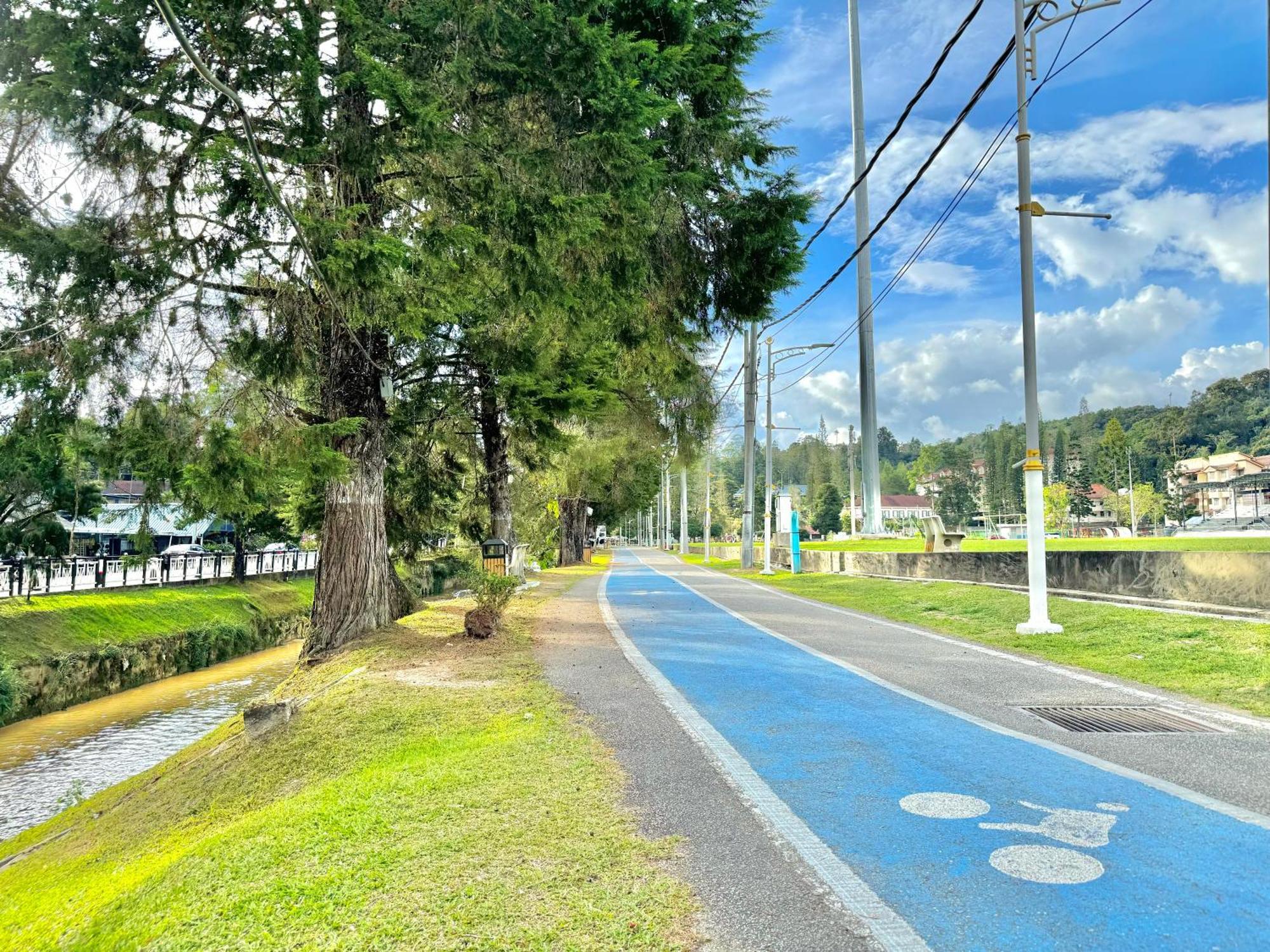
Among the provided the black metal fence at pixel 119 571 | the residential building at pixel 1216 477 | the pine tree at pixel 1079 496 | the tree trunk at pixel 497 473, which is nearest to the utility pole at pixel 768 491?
the tree trunk at pixel 497 473

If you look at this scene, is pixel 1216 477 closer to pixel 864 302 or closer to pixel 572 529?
pixel 572 529

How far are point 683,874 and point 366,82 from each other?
7121mm

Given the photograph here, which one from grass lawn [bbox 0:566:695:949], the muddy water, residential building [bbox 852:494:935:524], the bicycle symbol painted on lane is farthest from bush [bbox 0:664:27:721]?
residential building [bbox 852:494:935:524]

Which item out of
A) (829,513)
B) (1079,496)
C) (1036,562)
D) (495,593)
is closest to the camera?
(1036,562)

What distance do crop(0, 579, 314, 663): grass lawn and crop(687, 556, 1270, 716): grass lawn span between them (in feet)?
52.5

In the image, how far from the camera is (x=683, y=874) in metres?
3.68

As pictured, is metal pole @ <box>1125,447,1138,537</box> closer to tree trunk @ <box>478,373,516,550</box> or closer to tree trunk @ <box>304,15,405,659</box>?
tree trunk @ <box>478,373,516,550</box>

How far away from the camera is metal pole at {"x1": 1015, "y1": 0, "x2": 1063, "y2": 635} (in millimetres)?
11414

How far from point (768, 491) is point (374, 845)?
30027mm

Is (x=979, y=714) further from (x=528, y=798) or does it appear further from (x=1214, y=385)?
(x=1214, y=385)

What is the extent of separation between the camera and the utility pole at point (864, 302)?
27016 mm

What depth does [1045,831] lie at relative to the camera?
13.3 ft

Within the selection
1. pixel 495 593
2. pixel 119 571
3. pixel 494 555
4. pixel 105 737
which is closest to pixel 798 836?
pixel 495 593

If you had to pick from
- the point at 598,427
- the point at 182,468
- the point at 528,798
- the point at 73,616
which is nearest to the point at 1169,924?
the point at 528,798
